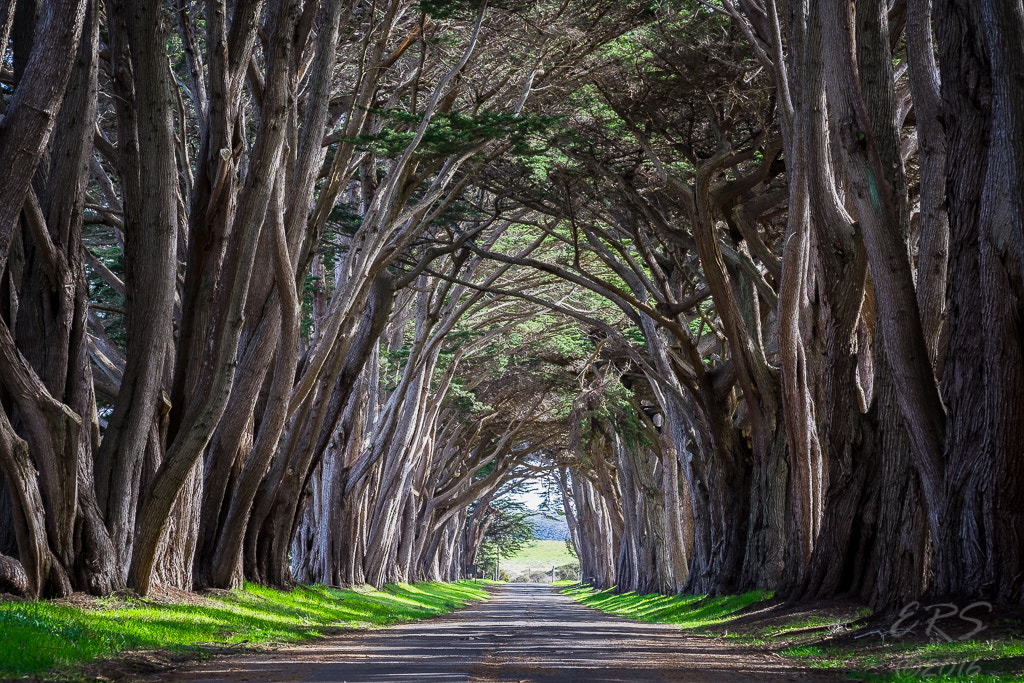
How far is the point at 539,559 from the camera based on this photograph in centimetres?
16312

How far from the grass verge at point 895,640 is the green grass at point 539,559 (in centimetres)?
12424

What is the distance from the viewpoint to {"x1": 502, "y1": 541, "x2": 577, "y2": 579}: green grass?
142250mm

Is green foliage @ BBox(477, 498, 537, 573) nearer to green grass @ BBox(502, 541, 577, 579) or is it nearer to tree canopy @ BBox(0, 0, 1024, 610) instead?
green grass @ BBox(502, 541, 577, 579)

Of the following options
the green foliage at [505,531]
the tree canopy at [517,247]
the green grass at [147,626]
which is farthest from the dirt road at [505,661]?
the green foliage at [505,531]

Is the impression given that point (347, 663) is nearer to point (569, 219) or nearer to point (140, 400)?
point (140, 400)

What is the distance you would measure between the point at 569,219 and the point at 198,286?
7.02m

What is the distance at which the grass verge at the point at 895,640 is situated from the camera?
234 inches

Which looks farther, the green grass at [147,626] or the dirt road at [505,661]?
the dirt road at [505,661]

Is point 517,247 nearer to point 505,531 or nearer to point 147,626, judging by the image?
point 147,626

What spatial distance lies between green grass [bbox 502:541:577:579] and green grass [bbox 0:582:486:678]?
121996 millimetres

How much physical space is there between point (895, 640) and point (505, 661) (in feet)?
9.09

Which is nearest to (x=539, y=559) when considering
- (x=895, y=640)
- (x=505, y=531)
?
(x=505, y=531)

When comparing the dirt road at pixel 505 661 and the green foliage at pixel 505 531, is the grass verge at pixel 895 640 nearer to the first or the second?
the dirt road at pixel 505 661

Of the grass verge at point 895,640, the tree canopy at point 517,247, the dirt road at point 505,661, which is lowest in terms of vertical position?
the dirt road at point 505,661
